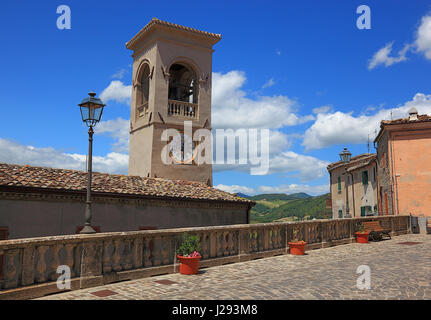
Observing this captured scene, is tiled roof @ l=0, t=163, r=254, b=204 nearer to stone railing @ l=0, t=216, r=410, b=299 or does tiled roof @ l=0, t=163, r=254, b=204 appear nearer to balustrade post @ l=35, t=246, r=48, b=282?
stone railing @ l=0, t=216, r=410, b=299

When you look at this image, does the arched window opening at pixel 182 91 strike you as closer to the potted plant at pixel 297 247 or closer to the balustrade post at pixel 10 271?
the potted plant at pixel 297 247

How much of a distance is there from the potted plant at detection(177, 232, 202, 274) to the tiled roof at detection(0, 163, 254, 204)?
5.88 metres

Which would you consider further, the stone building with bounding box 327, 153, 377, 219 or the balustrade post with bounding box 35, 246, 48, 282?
the stone building with bounding box 327, 153, 377, 219

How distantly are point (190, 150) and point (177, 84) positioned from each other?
4.72 m

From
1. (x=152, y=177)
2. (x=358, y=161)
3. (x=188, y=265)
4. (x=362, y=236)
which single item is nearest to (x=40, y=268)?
(x=188, y=265)

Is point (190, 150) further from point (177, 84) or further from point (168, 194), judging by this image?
point (168, 194)

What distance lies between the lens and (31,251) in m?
6.79

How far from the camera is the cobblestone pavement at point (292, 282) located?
677 cm

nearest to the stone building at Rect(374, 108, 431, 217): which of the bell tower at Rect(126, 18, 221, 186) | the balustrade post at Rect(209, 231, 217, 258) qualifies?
the bell tower at Rect(126, 18, 221, 186)

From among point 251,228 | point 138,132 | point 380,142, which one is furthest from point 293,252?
point 380,142

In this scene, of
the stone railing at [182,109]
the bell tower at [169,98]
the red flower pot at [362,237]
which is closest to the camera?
the red flower pot at [362,237]

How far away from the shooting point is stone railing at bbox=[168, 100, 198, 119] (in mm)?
23609

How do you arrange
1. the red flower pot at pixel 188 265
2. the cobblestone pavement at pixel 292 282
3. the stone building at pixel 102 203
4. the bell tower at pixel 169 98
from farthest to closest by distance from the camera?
1. the bell tower at pixel 169 98
2. the stone building at pixel 102 203
3. the red flower pot at pixel 188 265
4. the cobblestone pavement at pixel 292 282

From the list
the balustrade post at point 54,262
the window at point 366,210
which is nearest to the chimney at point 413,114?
the window at point 366,210
